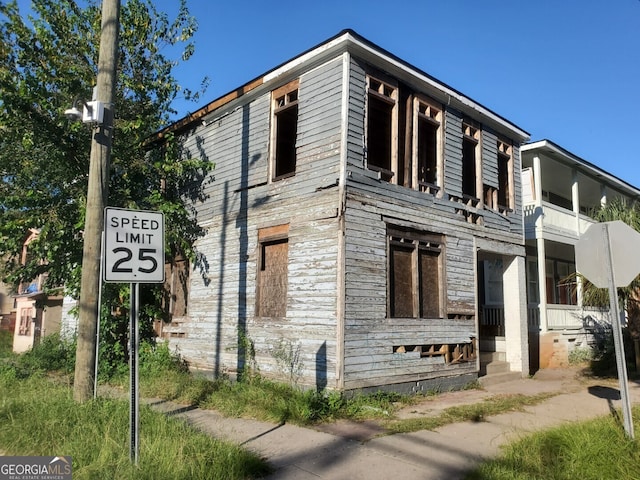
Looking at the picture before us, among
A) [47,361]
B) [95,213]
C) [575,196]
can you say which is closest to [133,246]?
[95,213]

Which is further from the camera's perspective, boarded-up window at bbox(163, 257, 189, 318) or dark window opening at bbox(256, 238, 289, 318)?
boarded-up window at bbox(163, 257, 189, 318)

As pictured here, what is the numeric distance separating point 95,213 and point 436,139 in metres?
7.60

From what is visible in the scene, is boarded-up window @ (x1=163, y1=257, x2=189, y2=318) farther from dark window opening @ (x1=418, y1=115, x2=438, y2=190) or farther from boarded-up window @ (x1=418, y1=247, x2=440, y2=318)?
dark window opening @ (x1=418, y1=115, x2=438, y2=190)

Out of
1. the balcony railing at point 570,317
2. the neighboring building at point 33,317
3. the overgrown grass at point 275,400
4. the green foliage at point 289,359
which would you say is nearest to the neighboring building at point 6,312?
the neighboring building at point 33,317

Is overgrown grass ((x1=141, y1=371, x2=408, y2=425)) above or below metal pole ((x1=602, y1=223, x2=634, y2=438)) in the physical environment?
below

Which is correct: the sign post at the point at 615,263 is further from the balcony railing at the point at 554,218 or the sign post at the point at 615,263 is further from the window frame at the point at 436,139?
the balcony railing at the point at 554,218

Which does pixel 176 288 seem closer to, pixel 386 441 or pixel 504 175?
pixel 386 441

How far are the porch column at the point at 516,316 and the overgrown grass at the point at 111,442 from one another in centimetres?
984

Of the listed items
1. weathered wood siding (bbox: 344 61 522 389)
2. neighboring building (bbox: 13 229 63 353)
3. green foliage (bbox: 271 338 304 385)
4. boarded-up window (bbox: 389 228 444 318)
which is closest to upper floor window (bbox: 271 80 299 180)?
A: weathered wood siding (bbox: 344 61 522 389)

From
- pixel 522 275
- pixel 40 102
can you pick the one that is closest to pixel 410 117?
pixel 522 275

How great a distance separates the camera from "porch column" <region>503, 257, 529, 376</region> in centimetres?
1339

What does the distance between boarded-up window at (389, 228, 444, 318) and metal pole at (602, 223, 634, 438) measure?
4.34m

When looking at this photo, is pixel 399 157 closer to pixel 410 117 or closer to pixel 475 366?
pixel 410 117

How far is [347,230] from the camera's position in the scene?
30.3 ft
